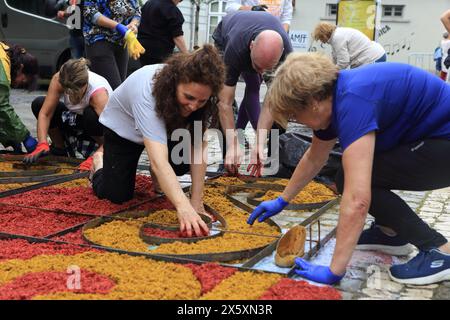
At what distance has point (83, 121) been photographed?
5.14 metres

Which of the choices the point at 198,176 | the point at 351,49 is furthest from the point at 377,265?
the point at 351,49

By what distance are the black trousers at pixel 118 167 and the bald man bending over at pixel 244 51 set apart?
68 centimetres

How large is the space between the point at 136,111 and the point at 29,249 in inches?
37.1

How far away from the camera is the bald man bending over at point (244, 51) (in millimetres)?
4352

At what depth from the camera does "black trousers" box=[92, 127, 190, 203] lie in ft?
13.1

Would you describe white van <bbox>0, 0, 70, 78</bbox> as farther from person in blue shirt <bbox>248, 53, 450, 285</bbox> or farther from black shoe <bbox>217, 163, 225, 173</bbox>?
person in blue shirt <bbox>248, 53, 450, 285</bbox>

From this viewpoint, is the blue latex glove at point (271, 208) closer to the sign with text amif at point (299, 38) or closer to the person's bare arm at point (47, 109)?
the person's bare arm at point (47, 109)

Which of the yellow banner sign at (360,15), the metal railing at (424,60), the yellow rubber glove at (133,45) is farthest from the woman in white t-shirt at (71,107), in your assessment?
the metal railing at (424,60)

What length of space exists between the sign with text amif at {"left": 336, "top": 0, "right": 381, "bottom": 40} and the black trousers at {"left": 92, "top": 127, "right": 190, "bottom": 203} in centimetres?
620

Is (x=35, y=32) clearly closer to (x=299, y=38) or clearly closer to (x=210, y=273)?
(x=299, y=38)

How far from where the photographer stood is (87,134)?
17.5 ft

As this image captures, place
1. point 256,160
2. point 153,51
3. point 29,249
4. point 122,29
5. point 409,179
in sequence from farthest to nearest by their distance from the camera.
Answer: point 153,51 → point 122,29 → point 256,160 → point 29,249 → point 409,179
